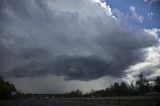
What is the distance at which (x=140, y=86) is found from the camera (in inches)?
7785

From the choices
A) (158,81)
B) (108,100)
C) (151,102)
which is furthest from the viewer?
(158,81)

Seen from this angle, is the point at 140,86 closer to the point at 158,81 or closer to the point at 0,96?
the point at 158,81

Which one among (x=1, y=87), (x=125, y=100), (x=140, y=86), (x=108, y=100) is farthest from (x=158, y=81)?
(x=125, y=100)

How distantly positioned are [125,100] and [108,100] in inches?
539

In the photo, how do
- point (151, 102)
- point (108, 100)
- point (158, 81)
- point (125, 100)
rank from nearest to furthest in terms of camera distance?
1. point (151, 102)
2. point (125, 100)
3. point (108, 100)
4. point (158, 81)

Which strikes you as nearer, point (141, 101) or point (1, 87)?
point (141, 101)

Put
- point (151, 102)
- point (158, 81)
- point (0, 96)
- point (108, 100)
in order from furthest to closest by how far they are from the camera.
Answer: point (158, 81)
point (0, 96)
point (108, 100)
point (151, 102)

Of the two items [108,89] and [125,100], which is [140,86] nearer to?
[108,89]

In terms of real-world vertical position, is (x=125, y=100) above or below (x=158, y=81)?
below

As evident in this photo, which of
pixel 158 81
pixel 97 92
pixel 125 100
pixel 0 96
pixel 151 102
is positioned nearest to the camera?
pixel 151 102

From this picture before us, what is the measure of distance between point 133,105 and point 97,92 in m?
141

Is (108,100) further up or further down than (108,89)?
further down

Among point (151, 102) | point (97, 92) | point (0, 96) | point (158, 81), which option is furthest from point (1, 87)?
point (151, 102)

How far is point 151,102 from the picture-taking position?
4353cm
